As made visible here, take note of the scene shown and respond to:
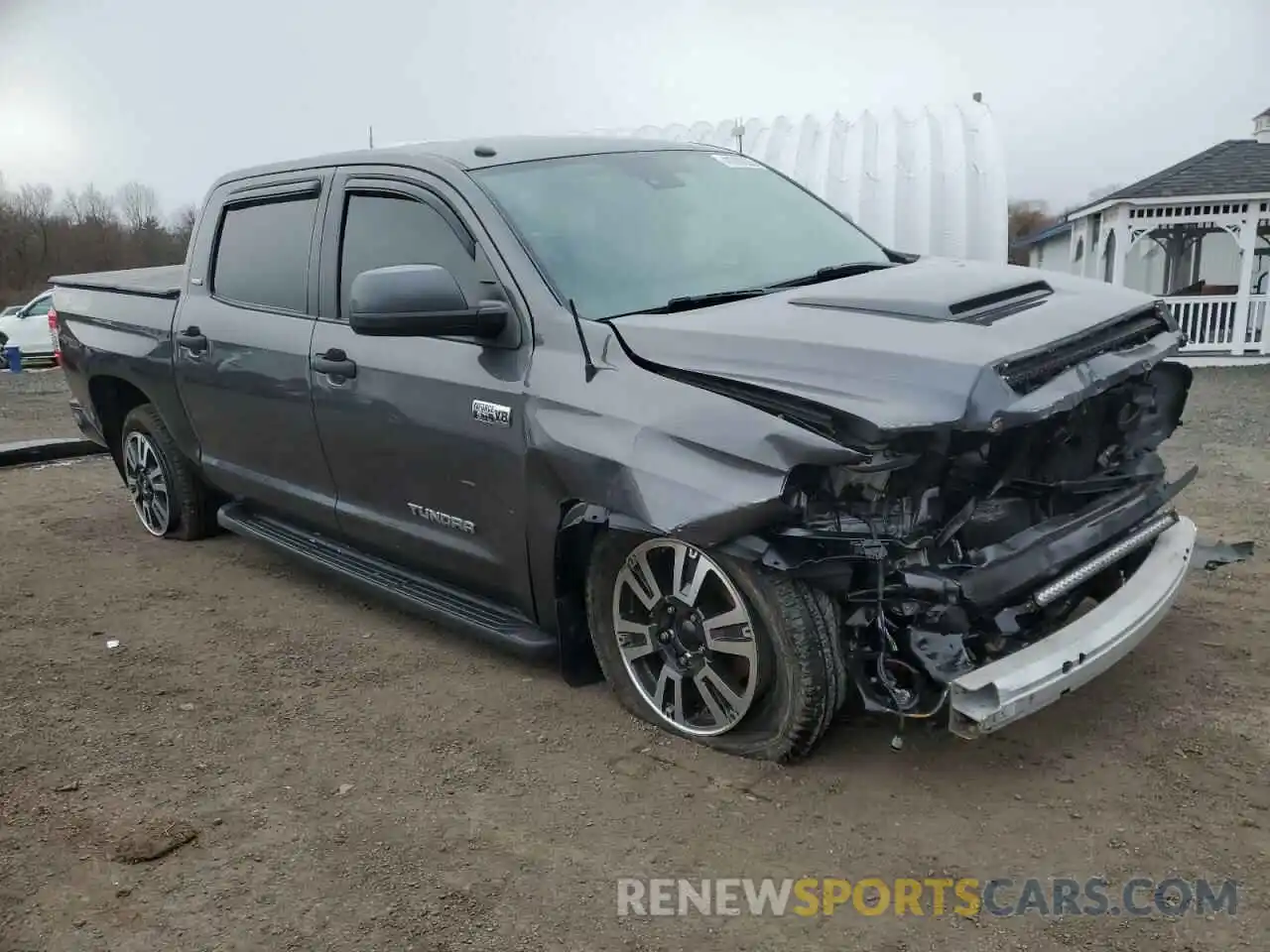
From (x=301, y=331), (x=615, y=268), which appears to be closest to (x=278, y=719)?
(x=301, y=331)

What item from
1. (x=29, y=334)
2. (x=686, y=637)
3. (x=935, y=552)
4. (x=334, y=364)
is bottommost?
(x=29, y=334)

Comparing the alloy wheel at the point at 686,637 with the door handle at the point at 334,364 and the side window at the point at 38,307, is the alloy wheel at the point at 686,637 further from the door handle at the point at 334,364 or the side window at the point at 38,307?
the side window at the point at 38,307

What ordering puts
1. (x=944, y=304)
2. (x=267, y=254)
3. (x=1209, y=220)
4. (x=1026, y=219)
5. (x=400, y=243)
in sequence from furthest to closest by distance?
(x=1026, y=219) → (x=1209, y=220) → (x=267, y=254) → (x=400, y=243) → (x=944, y=304)

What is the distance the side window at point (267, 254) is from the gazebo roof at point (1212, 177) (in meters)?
15.0

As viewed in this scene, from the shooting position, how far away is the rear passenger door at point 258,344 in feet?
14.0

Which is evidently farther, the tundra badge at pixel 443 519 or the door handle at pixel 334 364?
the door handle at pixel 334 364

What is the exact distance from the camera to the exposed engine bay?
268 centimetres

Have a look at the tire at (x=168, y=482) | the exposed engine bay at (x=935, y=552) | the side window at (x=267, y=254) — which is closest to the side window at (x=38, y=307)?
the tire at (x=168, y=482)

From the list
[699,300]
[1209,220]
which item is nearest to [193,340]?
[699,300]

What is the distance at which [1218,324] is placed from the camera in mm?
15539

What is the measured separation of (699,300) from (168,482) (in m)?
3.64

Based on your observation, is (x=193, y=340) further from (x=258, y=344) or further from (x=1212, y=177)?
(x=1212, y=177)

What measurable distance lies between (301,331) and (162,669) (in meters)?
1.44

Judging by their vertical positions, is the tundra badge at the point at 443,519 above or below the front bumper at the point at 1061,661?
above
